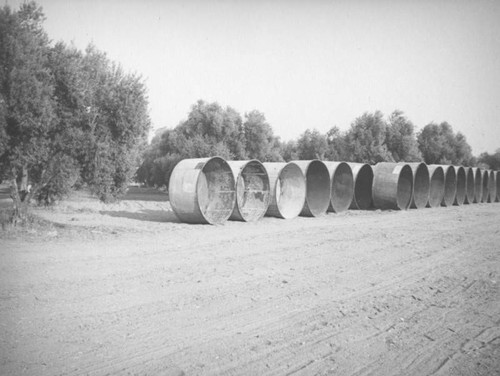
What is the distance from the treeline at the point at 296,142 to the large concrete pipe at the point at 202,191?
1493 centimetres

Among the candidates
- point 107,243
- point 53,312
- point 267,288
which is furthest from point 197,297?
point 107,243

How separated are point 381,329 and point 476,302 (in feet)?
5.81

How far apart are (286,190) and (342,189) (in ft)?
12.0

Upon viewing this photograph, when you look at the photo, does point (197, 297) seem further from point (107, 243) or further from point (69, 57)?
point (69, 57)

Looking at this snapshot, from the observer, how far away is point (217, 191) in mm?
13883

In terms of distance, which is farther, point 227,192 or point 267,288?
point 227,192

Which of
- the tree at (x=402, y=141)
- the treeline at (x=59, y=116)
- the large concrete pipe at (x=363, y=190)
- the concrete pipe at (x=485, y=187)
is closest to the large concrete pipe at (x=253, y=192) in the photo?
the treeline at (x=59, y=116)

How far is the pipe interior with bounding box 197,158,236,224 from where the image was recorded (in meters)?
13.0

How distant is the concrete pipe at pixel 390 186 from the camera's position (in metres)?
Answer: 18.0

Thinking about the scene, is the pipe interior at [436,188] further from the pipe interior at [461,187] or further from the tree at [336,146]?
the tree at [336,146]

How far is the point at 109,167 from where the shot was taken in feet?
36.3

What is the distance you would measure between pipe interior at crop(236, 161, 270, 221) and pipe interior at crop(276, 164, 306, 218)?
942mm

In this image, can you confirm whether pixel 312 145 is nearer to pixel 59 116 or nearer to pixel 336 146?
pixel 336 146

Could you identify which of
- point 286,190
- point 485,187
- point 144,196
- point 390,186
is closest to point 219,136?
point 144,196
